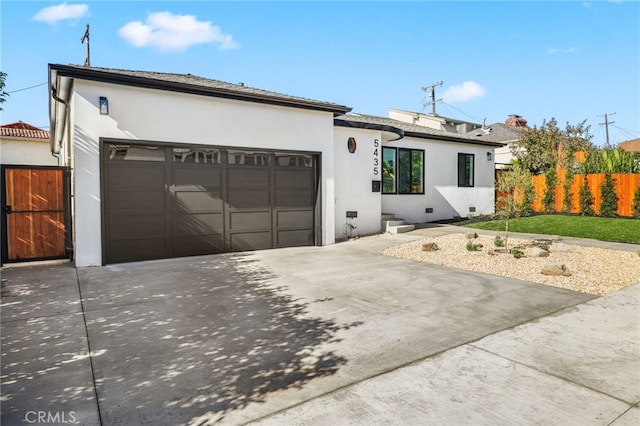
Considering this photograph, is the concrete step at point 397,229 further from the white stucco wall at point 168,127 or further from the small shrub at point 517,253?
the small shrub at point 517,253

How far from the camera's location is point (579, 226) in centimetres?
1333

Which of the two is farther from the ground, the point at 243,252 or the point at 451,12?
the point at 451,12

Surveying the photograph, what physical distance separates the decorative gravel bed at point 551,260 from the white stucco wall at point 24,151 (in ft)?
70.2

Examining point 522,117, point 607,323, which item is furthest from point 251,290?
point 522,117

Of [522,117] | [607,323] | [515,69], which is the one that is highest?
[522,117]

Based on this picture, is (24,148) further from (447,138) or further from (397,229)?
(447,138)

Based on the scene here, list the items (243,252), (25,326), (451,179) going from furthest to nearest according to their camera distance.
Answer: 1. (451,179)
2. (243,252)
3. (25,326)

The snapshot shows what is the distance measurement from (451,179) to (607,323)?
1300 centimetres

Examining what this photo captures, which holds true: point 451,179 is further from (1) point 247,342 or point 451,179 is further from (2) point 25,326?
(2) point 25,326

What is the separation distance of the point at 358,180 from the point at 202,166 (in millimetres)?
5286

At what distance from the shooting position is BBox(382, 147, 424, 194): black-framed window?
1477 cm

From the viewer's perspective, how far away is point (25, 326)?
14.3 feet

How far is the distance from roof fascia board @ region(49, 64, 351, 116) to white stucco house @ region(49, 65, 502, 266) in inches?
0.9

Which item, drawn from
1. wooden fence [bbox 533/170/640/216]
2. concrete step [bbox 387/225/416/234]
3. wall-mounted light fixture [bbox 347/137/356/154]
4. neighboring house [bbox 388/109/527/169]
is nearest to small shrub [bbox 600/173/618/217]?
wooden fence [bbox 533/170/640/216]
